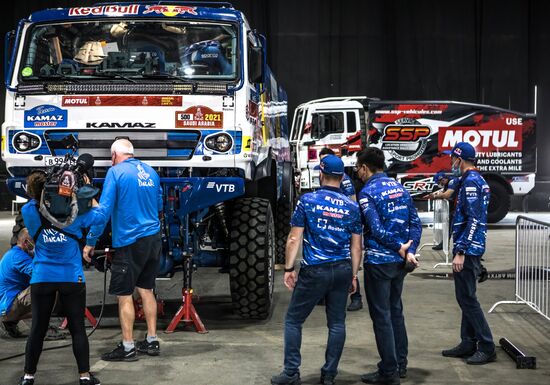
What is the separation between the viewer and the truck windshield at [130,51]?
8922 millimetres

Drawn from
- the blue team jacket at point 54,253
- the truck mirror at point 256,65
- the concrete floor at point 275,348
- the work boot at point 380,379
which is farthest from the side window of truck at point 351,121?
the blue team jacket at point 54,253

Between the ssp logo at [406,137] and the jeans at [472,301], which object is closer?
the jeans at [472,301]

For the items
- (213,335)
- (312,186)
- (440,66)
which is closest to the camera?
(213,335)

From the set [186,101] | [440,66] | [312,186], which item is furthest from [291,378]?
[440,66]

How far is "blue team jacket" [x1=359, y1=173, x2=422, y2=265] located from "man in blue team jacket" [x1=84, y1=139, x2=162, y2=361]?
201 cm

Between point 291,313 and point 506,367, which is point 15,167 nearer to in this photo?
point 291,313

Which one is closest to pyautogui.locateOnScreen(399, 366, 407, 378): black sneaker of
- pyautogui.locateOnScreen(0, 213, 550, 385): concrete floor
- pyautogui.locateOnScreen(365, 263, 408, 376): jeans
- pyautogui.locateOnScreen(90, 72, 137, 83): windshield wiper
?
pyautogui.locateOnScreen(0, 213, 550, 385): concrete floor

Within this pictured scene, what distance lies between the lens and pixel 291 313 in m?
6.40

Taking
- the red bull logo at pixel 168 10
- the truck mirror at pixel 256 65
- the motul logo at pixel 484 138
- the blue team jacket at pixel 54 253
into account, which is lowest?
the blue team jacket at pixel 54 253

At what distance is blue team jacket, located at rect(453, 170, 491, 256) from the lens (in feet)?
23.7

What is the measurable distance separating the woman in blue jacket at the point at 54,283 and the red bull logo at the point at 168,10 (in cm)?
343

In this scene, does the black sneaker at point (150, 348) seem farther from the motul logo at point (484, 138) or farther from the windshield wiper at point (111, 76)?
the motul logo at point (484, 138)

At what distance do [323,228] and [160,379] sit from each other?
5.86 ft

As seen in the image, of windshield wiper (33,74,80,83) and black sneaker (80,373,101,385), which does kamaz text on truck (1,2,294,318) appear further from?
black sneaker (80,373,101,385)
